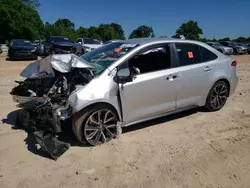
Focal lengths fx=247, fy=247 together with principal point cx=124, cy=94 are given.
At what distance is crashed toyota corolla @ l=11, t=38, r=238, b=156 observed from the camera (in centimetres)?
379

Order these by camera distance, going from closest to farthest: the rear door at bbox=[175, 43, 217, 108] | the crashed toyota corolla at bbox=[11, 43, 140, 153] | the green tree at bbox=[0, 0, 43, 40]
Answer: the crashed toyota corolla at bbox=[11, 43, 140, 153], the rear door at bbox=[175, 43, 217, 108], the green tree at bbox=[0, 0, 43, 40]

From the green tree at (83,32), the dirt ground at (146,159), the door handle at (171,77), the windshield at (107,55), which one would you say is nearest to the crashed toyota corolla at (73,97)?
the windshield at (107,55)

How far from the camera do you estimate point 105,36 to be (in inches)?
3147

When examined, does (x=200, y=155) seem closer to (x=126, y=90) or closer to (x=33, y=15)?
(x=126, y=90)

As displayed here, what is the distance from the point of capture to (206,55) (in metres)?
5.18

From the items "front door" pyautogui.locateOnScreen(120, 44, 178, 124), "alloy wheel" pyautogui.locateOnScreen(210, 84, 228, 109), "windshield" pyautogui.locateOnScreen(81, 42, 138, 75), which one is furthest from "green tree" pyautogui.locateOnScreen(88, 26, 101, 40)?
"front door" pyautogui.locateOnScreen(120, 44, 178, 124)

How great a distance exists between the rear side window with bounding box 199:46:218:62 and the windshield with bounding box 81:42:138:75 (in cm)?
162

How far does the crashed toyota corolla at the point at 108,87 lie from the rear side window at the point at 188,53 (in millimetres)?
19

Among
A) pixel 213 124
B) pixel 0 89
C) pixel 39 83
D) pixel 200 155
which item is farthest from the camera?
pixel 0 89

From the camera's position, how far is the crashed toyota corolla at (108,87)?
12.4 feet

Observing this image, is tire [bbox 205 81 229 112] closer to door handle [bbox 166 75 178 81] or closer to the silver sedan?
the silver sedan

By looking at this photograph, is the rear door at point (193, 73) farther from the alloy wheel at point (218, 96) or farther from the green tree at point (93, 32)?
the green tree at point (93, 32)

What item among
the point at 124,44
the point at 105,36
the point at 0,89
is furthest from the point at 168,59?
the point at 105,36

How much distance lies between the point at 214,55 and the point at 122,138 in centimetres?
274
